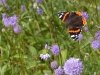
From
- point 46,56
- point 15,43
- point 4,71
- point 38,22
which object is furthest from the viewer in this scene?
point 38,22

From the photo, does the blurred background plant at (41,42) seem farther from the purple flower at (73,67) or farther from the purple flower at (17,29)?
the purple flower at (73,67)

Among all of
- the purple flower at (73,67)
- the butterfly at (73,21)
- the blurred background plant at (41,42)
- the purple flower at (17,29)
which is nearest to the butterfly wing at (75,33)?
the butterfly at (73,21)

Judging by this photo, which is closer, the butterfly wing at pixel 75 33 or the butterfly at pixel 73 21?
the butterfly wing at pixel 75 33

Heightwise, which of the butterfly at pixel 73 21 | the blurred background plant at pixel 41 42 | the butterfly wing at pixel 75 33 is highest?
the butterfly at pixel 73 21

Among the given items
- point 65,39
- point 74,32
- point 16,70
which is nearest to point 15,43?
point 16,70

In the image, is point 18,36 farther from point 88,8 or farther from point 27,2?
point 88,8

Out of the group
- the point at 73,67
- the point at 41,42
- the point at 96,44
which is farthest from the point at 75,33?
the point at 41,42

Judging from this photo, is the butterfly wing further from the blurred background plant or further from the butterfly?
the blurred background plant

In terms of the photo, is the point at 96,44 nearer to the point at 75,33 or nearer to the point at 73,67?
the point at 75,33

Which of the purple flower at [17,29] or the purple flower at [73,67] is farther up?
the purple flower at [17,29]
